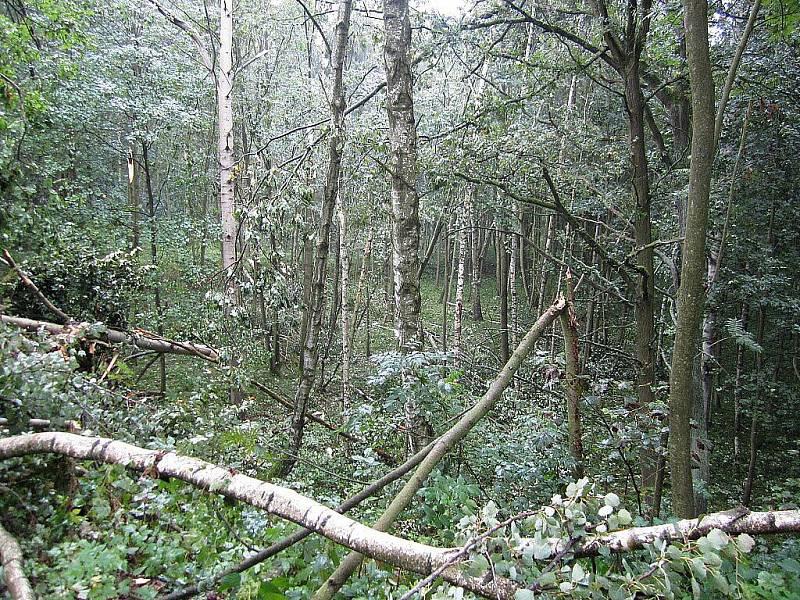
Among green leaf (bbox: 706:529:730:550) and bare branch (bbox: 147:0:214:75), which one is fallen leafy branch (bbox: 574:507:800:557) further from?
bare branch (bbox: 147:0:214:75)

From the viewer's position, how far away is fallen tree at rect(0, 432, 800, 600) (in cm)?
Answer: 179

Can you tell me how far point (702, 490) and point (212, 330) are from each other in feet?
21.2

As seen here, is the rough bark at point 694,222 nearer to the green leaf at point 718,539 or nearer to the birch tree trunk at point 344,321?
the green leaf at point 718,539


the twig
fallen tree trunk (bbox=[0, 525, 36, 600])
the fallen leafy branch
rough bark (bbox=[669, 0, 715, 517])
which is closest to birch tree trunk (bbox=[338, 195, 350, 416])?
the twig

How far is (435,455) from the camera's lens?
2.60m

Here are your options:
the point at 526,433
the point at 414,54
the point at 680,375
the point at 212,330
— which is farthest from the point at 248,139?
the point at 680,375

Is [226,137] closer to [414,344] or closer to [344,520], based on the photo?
[414,344]

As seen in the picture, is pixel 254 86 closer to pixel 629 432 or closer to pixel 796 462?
pixel 629 432

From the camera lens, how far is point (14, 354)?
3.95 meters

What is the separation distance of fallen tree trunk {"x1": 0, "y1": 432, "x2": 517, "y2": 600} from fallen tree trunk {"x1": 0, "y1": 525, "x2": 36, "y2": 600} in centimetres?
53

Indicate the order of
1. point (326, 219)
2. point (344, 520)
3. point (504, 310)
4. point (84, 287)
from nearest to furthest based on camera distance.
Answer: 1. point (344, 520)
2. point (326, 219)
3. point (84, 287)
4. point (504, 310)

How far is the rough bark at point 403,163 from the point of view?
4844 mm

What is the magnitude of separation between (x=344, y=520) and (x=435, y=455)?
0.57 meters

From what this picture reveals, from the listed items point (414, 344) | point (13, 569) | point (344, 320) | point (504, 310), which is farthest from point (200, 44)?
point (504, 310)
